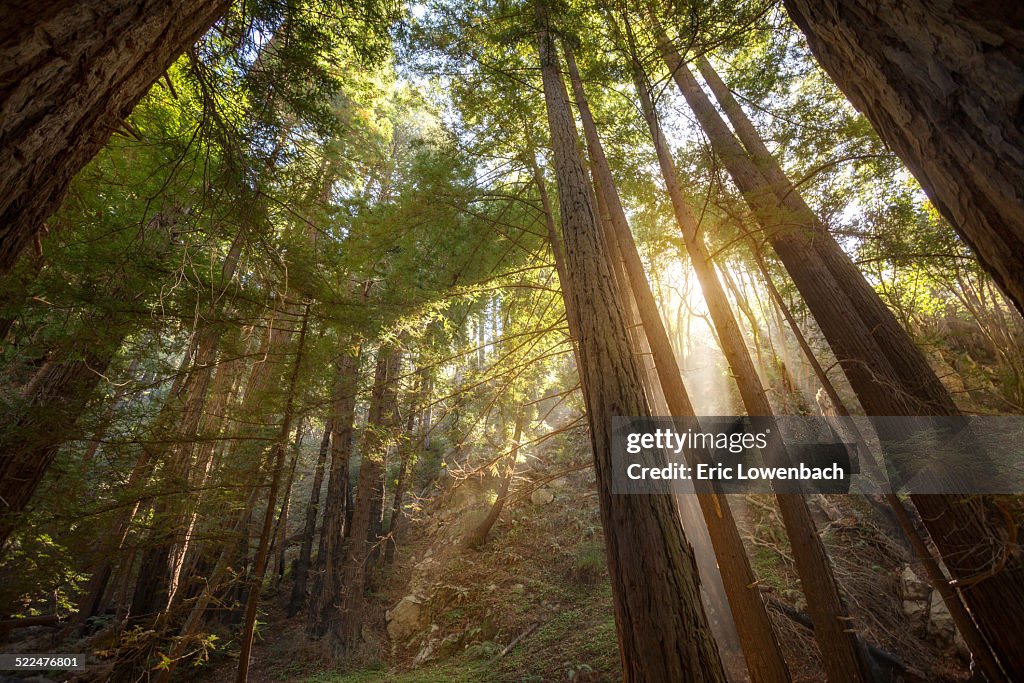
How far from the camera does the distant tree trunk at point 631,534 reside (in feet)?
5.79

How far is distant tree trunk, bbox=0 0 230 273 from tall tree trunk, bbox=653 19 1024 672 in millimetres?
→ 3930

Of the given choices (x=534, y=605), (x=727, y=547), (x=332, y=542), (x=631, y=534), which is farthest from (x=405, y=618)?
(x=631, y=534)

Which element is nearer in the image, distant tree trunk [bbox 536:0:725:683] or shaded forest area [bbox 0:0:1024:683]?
shaded forest area [bbox 0:0:1024:683]

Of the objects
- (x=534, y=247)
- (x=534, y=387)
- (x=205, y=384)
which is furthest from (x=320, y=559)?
(x=534, y=247)

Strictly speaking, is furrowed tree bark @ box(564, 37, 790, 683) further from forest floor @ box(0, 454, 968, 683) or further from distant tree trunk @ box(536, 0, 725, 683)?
forest floor @ box(0, 454, 968, 683)

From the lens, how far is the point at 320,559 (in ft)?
30.5

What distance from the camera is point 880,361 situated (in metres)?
4.05

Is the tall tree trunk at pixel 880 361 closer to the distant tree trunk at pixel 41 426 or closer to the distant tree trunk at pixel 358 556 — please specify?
the distant tree trunk at pixel 358 556

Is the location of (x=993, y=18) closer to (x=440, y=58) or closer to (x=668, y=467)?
(x=668, y=467)

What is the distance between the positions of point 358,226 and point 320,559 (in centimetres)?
895

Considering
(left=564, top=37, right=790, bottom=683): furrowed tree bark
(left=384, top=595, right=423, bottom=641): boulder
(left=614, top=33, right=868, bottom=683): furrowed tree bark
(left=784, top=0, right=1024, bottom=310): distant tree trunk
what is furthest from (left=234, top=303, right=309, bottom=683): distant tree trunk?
(left=384, top=595, right=423, bottom=641): boulder

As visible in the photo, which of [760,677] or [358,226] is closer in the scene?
[760,677]

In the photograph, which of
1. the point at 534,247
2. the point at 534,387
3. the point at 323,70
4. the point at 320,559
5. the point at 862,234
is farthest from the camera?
the point at 320,559

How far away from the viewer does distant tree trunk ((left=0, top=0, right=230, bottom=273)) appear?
3.92 ft
